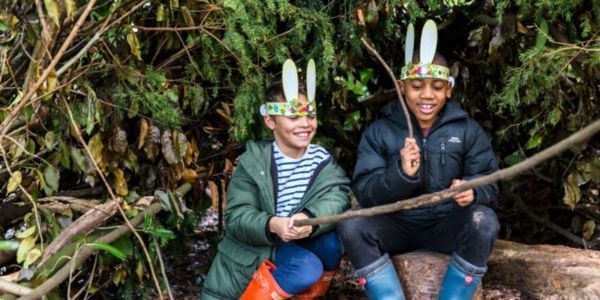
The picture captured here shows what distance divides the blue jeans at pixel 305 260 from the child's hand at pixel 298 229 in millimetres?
110

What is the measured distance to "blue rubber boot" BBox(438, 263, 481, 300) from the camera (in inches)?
120

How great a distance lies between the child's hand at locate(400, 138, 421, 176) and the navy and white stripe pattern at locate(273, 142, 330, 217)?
1.72 feet

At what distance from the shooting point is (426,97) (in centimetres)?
321

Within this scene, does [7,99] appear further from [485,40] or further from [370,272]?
[485,40]

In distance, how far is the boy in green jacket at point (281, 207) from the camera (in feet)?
10.4

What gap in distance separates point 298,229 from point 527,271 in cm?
120

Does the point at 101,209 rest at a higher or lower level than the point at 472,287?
higher

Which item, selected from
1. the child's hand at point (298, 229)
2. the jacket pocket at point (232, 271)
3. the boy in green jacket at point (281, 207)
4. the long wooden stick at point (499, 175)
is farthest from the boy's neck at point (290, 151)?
the long wooden stick at point (499, 175)

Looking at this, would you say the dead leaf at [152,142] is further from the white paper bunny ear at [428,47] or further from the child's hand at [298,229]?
the white paper bunny ear at [428,47]

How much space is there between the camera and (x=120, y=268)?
3346 mm

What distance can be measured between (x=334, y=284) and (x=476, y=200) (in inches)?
43.2

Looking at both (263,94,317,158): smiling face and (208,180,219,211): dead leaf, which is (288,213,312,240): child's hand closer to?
(263,94,317,158): smiling face

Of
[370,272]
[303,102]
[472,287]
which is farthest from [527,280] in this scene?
[303,102]

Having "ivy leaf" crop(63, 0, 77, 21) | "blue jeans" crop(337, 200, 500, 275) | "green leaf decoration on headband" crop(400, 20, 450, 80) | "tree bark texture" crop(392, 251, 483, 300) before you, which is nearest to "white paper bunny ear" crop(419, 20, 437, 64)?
"green leaf decoration on headband" crop(400, 20, 450, 80)
